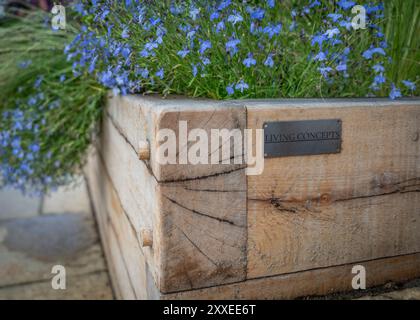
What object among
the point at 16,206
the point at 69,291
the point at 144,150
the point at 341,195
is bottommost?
the point at 69,291

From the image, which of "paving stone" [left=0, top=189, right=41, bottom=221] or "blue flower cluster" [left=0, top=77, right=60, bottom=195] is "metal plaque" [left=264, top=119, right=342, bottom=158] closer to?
"blue flower cluster" [left=0, top=77, right=60, bottom=195]

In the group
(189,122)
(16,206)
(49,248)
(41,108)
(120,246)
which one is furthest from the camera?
(16,206)

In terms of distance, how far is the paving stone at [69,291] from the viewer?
7.01ft

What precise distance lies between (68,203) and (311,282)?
2407 millimetres

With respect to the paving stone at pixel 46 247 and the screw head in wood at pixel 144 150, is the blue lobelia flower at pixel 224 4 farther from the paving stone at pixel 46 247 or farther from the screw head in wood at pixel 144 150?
the paving stone at pixel 46 247

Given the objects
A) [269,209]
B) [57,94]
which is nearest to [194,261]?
[269,209]

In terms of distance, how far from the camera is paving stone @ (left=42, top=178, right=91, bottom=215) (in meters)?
3.16

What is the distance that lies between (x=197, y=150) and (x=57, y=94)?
128cm

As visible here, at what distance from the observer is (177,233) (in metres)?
1.09

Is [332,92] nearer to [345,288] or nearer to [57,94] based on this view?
[345,288]

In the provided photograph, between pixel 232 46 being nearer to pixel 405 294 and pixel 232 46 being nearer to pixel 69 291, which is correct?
pixel 405 294

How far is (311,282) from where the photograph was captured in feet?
3.98

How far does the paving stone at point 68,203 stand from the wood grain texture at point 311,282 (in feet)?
7.03

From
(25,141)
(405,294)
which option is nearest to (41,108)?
(25,141)
